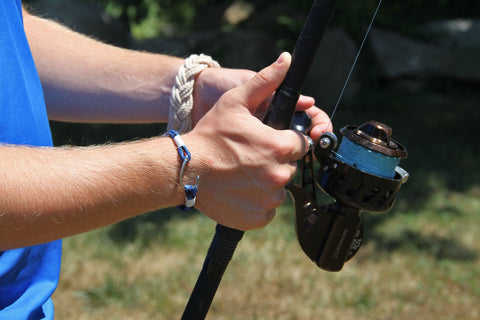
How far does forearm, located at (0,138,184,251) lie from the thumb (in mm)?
228

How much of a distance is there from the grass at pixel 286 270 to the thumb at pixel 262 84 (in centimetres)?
236

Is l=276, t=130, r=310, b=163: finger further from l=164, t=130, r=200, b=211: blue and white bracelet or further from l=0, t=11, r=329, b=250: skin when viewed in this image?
l=164, t=130, r=200, b=211: blue and white bracelet

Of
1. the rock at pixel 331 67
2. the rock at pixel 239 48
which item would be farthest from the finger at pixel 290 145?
the rock at pixel 331 67

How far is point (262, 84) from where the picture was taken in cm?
141

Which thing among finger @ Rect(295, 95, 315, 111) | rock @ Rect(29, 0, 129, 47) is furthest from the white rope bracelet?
rock @ Rect(29, 0, 129, 47)

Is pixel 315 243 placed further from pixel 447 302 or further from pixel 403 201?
pixel 403 201

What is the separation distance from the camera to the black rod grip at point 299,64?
1442 mm

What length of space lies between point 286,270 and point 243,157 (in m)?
2.74

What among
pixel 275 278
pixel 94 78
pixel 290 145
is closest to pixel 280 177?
pixel 290 145

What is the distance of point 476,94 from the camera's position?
792 centimetres

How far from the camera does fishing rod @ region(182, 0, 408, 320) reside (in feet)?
4.87

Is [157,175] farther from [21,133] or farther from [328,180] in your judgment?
[328,180]

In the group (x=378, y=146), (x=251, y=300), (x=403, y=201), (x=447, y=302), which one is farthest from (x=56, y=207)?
(x=403, y=201)

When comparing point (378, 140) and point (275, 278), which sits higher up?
point (378, 140)
